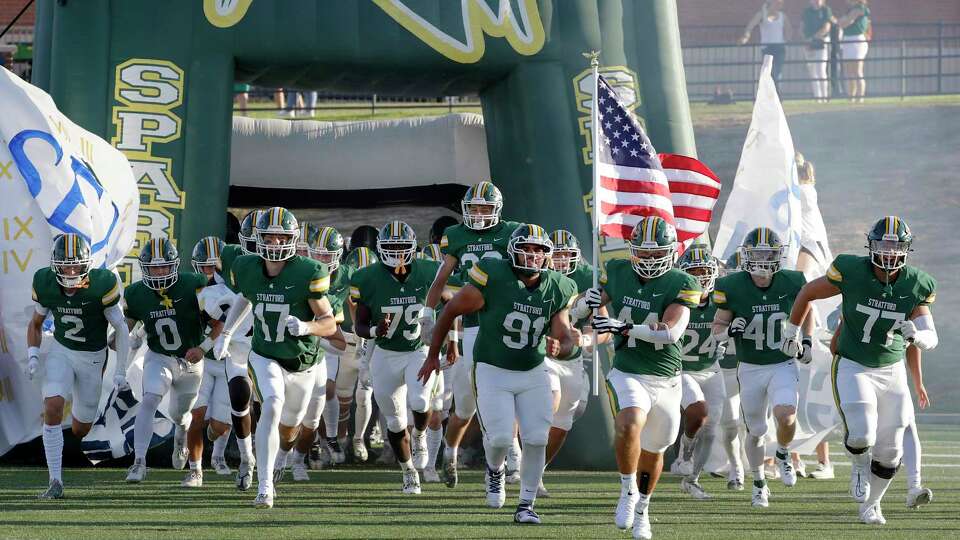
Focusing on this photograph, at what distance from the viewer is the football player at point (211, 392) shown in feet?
34.5

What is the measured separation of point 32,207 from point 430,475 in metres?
3.51

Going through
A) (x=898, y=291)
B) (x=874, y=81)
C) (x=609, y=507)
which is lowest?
(x=609, y=507)

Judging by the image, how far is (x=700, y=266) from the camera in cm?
1051

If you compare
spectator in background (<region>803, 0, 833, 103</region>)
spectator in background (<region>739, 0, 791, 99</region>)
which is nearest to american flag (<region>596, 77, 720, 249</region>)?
spectator in background (<region>739, 0, 791, 99</region>)

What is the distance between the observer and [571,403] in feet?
33.8

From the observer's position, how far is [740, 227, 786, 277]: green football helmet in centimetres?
974

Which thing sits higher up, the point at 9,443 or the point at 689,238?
the point at 689,238

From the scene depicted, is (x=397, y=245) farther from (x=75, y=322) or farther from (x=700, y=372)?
(x=700, y=372)

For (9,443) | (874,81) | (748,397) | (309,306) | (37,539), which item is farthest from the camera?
(874,81)

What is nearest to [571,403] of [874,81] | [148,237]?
[148,237]

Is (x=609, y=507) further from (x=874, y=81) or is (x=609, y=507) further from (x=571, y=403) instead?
(x=874, y=81)

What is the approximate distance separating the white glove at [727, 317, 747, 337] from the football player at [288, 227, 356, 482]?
8.27 ft

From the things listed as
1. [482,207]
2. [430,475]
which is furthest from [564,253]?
[430,475]

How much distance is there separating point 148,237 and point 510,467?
3351mm
